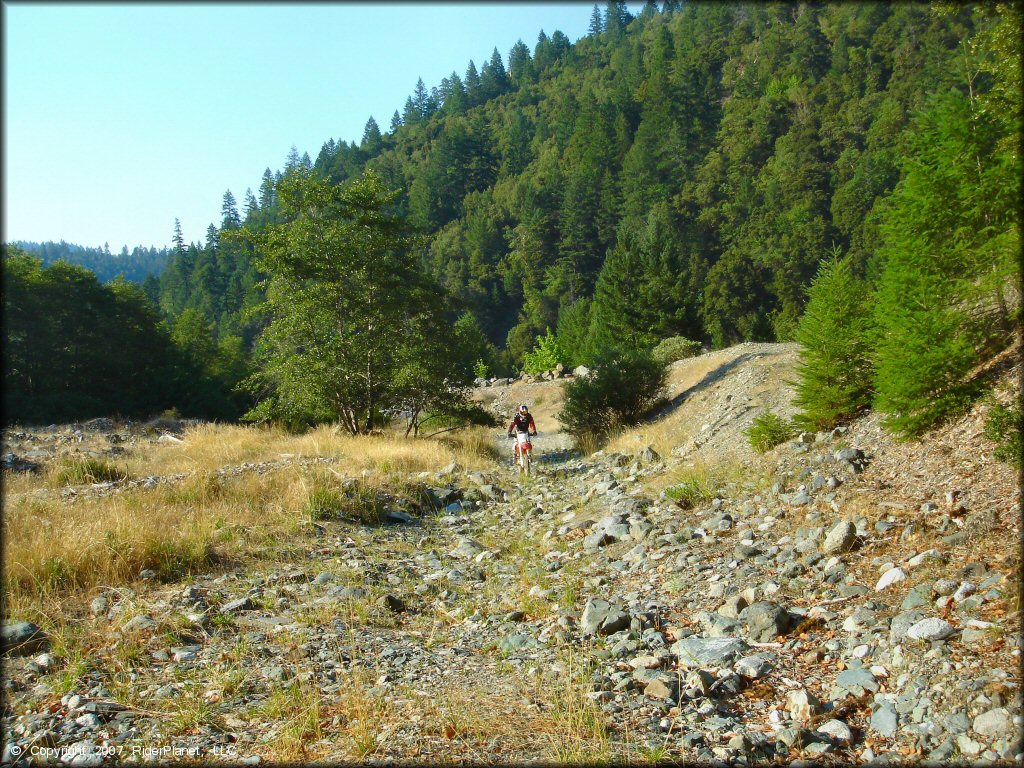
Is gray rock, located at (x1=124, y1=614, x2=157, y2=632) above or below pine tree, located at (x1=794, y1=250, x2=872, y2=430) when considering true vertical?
below

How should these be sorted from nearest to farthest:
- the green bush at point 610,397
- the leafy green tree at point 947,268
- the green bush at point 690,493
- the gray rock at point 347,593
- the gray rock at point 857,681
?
the gray rock at point 857,681
the gray rock at point 347,593
the leafy green tree at point 947,268
the green bush at point 690,493
the green bush at point 610,397

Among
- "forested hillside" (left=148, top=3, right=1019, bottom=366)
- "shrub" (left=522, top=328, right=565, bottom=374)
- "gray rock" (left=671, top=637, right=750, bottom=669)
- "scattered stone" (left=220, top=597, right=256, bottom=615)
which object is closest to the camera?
"gray rock" (left=671, top=637, right=750, bottom=669)

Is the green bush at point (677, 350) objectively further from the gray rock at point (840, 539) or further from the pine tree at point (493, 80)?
the pine tree at point (493, 80)

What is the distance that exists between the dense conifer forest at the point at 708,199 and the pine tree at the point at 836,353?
0.26 feet

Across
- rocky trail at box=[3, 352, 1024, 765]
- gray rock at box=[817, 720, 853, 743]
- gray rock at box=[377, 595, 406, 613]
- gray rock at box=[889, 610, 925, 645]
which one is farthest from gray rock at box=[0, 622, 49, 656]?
gray rock at box=[889, 610, 925, 645]

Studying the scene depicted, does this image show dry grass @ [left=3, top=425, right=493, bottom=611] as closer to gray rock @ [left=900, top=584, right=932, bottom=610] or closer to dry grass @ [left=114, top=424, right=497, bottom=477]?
dry grass @ [left=114, top=424, right=497, bottom=477]

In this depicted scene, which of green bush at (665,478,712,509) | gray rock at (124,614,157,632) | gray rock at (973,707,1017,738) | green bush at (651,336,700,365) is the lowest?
green bush at (665,478,712,509)

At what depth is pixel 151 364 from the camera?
116 feet

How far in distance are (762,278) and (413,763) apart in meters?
68.1

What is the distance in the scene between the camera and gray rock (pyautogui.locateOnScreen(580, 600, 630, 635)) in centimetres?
476

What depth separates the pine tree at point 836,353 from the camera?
920cm

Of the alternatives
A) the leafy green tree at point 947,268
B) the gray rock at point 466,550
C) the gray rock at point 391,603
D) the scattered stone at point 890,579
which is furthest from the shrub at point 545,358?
the scattered stone at point 890,579

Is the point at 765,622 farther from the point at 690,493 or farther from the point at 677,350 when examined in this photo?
the point at 677,350

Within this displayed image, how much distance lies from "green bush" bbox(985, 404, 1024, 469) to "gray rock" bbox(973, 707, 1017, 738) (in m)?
3.00
